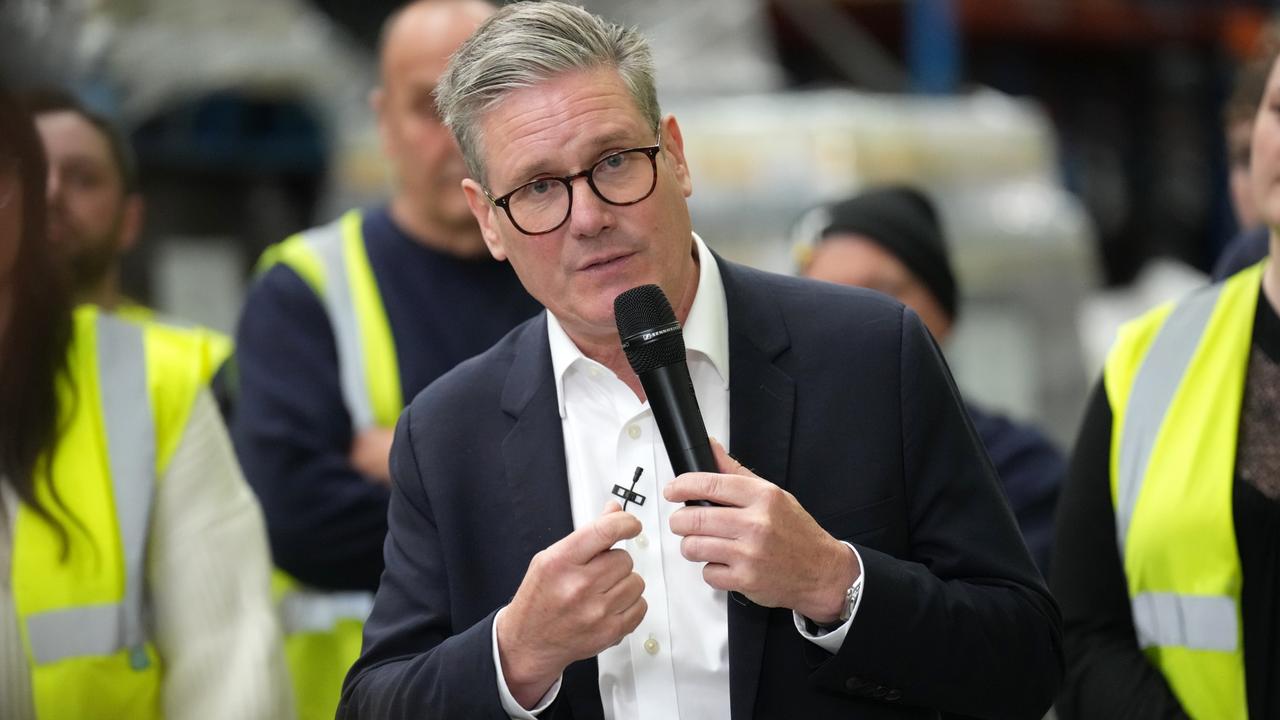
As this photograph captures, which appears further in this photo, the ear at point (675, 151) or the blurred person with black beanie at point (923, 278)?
the blurred person with black beanie at point (923, 278)

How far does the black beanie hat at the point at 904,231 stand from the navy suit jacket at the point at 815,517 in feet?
3.80

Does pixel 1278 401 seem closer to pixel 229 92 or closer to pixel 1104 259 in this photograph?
pixel 229 92

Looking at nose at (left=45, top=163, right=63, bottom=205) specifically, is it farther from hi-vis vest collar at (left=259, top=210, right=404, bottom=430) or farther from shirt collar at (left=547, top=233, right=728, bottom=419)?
shirt collar at (left=547, top=233, right=728, bottom=419)

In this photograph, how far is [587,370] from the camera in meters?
1.99

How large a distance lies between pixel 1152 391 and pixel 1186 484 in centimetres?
17

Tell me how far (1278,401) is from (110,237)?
2.21 meters

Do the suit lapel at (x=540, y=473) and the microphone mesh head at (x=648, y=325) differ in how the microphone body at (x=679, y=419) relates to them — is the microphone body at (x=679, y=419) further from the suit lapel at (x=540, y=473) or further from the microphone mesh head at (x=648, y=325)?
the suit lapel at (x=540, y=473)

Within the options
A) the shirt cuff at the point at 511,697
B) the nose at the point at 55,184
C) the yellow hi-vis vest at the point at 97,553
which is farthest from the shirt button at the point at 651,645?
the nose at the point at 55,184

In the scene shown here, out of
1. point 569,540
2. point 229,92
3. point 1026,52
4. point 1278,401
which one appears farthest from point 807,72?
point 569,540

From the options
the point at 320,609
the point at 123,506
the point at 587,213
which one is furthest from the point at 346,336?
the point at 587,213

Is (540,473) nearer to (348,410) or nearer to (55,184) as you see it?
(348,410)

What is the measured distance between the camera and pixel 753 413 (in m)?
1.90

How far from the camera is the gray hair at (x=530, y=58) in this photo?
1.88 meters

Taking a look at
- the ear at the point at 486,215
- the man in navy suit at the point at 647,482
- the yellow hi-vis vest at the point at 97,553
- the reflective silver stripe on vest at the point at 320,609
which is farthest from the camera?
the reflective silver stripe on vest at the point at 320,609
